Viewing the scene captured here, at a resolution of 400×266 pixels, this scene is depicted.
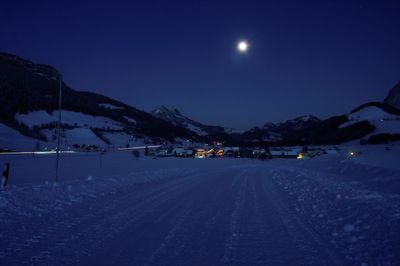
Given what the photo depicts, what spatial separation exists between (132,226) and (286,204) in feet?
19.6

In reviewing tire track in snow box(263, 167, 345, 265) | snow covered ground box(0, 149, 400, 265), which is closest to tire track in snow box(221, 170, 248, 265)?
snow covered ground box(0, 149, 400, 265)

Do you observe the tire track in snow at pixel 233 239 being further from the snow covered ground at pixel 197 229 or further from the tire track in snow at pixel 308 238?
the tire track in snow at pixel 308 238

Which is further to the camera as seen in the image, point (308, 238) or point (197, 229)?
point (197, 229)

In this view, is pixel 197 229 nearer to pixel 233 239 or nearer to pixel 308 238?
pixel 233 239

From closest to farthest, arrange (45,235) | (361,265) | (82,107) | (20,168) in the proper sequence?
(361,265)
(45,235)
(20,168)
(82,107)

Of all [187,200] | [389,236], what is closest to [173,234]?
[389,236]

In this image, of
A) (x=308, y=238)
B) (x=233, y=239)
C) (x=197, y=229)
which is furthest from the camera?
(x=197, y=229)

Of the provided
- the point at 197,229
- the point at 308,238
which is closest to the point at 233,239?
the point at 197,229

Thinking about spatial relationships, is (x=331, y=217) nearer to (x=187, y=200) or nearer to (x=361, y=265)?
(x=361, y=265)

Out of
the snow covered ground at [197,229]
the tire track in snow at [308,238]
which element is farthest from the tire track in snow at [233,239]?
the tire track in snow at [308,238]

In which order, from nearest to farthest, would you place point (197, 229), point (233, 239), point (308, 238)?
point (233, 239), point (308, 238), point (197, 229)

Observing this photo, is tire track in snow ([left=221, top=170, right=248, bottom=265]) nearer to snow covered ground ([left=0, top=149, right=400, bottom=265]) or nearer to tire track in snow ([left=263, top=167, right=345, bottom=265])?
snow covered ground ([left=0, top=149, right=400, bottom=265])

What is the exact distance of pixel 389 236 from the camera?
6812 mm

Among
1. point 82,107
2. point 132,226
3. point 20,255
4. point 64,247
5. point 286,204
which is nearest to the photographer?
point 20,255
